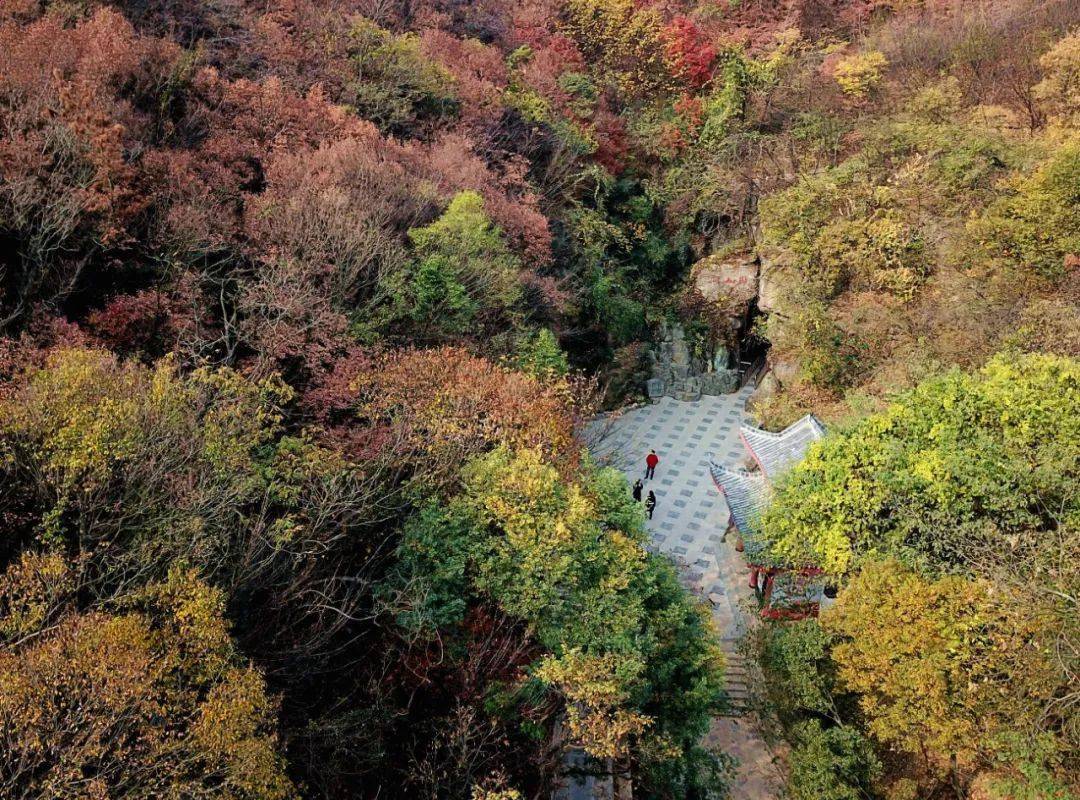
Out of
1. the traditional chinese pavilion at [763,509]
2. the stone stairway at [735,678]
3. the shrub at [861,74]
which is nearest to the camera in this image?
the stone stairway at [735,678]

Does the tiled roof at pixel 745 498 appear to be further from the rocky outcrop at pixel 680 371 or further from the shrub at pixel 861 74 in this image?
the shrub at pixel 861 74

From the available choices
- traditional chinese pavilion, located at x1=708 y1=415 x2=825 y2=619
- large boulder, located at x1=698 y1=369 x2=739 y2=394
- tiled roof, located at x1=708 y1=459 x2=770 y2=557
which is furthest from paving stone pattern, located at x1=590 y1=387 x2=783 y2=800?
tiled roof, located at x1=708 y1=459 x2=770 y2=557

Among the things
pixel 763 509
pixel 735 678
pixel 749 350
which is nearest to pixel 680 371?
pixel 749 350

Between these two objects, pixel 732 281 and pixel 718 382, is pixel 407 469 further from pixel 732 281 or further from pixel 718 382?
pixel 732 281

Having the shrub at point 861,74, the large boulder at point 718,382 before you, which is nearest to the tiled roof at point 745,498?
the large boulder at point 718,382

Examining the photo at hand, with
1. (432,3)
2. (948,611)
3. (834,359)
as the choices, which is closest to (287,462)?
(948,611)

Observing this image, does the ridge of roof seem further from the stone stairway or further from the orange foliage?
the orange foliage

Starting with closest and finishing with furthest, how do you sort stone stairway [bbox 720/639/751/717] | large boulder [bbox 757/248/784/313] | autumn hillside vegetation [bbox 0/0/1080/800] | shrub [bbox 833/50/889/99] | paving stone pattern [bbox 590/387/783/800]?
autumn hillside vegetation [bbox 0/0/1080/800], paving stone pattern [bbox 590/387/783/800], stone stairway [bbox 720/639/751/717], large boulder [bbox 757/248/784/313], shrub [bbox 833/50/889/99]
